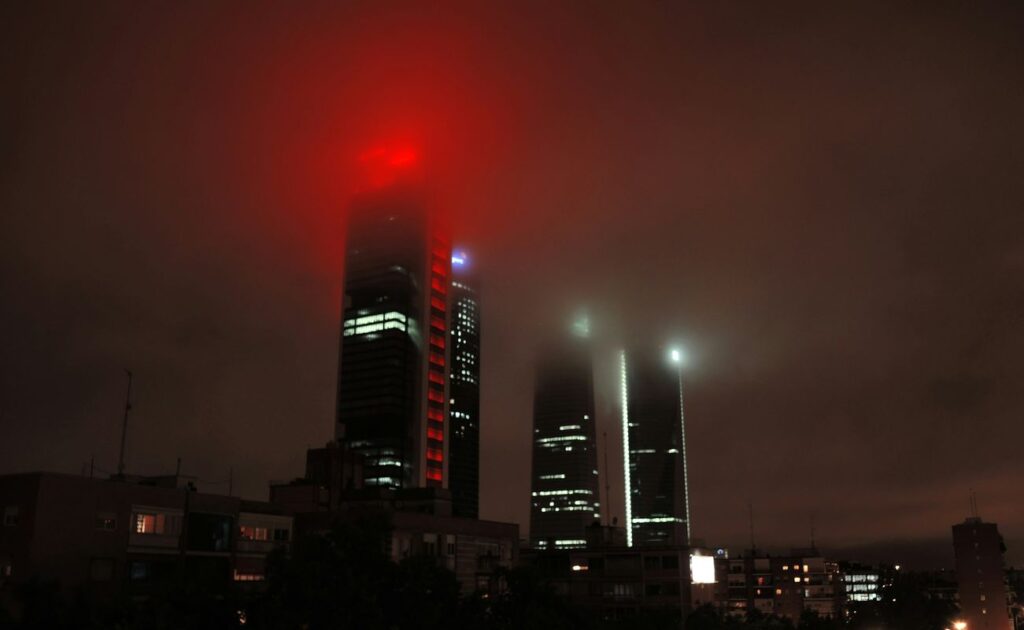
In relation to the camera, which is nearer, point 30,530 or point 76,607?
point 76,607

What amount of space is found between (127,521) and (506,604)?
26.0 metres

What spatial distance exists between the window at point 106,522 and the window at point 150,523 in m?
1.76

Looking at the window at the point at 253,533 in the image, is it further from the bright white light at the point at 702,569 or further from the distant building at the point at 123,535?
the bright white light at the point at 702,569

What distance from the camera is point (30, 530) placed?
176ft

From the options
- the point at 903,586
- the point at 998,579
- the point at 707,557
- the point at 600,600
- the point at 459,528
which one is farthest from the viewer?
the point at 998,579

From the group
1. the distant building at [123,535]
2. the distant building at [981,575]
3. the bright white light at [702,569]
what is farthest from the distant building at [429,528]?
the distant building at [981,575]

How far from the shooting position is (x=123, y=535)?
59.0m

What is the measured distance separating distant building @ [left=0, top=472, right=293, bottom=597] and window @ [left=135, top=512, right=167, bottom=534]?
7cm

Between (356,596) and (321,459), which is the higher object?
(321,459)

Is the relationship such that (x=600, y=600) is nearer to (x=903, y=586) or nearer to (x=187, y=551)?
(x=187, y=551)

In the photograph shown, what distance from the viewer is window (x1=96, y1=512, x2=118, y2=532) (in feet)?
189

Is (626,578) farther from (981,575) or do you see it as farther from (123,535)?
(981,575)

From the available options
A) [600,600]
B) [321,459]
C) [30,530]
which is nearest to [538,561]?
[600,600]

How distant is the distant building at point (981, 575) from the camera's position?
180 m
